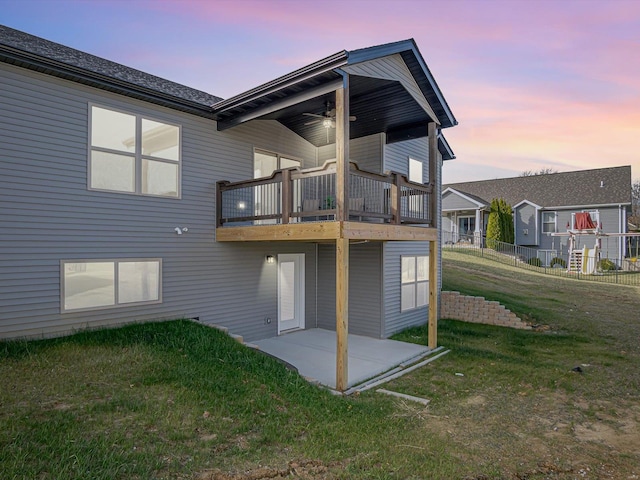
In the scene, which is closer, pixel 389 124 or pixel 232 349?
pixel 232 349

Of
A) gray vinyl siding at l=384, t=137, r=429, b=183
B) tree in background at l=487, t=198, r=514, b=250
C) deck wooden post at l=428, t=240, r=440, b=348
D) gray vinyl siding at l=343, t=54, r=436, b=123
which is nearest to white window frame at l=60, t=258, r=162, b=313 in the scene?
gray vinyl siding at l=343, t=54, r=436, b=123

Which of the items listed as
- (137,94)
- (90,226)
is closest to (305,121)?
(137,94)

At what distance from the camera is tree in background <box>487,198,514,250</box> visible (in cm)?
2622

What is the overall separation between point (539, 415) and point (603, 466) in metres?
1.38

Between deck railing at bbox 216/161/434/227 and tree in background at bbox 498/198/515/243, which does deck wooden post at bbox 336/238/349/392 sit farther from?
tree in background at bbox 498/198/515/243

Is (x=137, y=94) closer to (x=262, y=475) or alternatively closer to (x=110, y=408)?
(x=110, y=408)

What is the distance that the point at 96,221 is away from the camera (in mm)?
7125

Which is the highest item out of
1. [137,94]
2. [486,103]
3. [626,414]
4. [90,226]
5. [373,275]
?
[486,103]

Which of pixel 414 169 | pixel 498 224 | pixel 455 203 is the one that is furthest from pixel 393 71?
pixel 455 203

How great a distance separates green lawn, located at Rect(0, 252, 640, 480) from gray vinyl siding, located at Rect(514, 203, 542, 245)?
2201 cm

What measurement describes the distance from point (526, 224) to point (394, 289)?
874 inches

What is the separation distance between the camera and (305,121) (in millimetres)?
10047

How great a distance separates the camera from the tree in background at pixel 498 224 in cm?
2622

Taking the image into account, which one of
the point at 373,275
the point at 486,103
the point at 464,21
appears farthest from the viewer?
the point at 486,103
